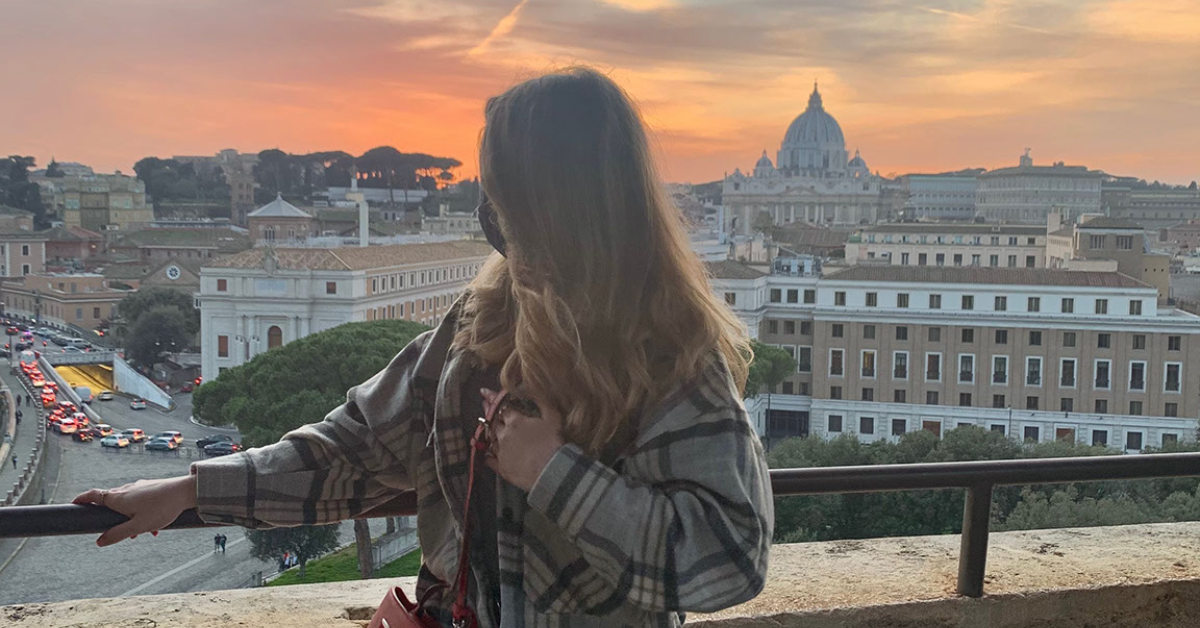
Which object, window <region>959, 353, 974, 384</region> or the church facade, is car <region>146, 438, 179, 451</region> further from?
the church facade

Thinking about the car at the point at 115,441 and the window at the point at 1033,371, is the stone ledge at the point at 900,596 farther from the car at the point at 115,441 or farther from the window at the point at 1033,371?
the window at the point at 1033,371

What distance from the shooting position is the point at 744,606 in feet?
3.19

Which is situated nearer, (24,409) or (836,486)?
(836,486)

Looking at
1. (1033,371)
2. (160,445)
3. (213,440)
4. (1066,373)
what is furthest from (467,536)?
(1033,371)

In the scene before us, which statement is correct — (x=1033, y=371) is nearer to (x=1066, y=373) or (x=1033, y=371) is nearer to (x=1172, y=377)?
(x=1066, y=373)

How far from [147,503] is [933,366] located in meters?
18.1

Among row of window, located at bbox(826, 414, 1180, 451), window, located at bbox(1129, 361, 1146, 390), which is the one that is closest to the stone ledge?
row of window, located at bbox(826, 414, 1180, 451)

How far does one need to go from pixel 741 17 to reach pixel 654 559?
1688cm

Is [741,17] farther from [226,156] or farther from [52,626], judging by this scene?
[226,156]

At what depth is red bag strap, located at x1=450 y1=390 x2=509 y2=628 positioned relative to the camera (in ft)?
1.78

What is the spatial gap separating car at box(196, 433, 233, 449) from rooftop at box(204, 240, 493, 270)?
750 cm

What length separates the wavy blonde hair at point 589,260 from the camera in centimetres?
53

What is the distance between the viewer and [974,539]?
3.26 feet

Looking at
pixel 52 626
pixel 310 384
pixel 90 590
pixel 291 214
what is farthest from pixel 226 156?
pixel 52 626
